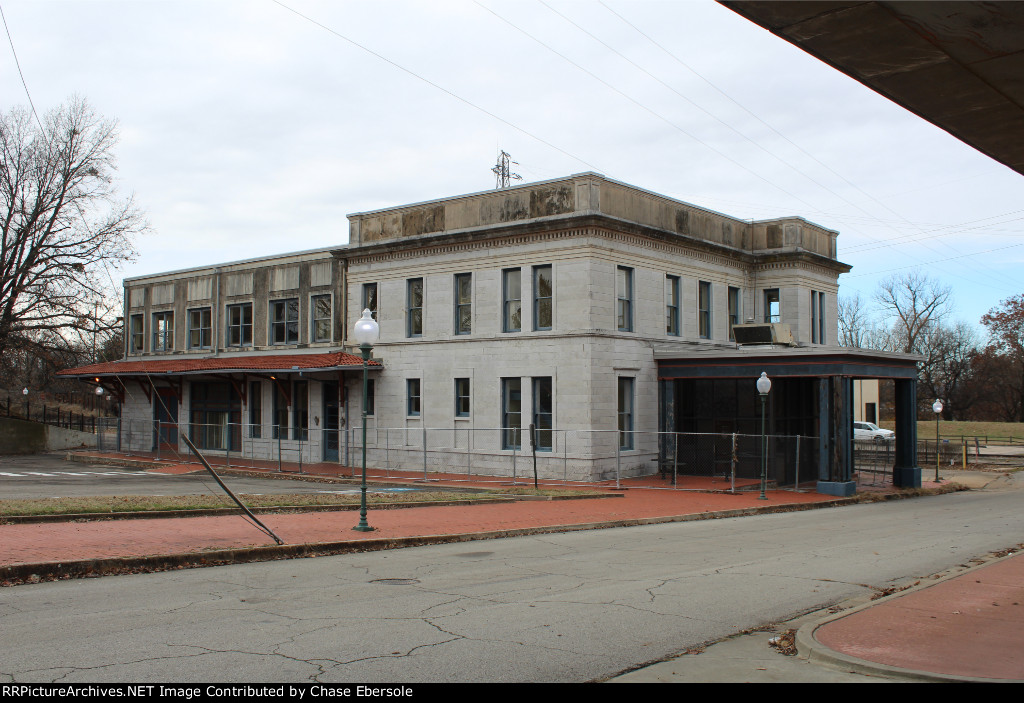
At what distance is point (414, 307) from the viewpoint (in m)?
31.1

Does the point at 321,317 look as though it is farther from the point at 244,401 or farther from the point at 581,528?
the point at 581,528

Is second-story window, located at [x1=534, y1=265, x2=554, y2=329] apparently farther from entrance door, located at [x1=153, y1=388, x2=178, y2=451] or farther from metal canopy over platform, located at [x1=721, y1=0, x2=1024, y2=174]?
metal canopy over platform, located at [x1=721, y1=0, x2=1024, y2=174]

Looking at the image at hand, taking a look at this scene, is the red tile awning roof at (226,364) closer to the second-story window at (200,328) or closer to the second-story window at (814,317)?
the second-story window at (200,328)

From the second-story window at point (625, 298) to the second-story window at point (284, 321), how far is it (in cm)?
1451

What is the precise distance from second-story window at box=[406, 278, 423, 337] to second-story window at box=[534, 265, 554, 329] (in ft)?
16.8

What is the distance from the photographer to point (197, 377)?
37.6 m

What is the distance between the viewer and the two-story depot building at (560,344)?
2661 cm

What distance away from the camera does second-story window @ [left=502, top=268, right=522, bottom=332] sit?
2842cm

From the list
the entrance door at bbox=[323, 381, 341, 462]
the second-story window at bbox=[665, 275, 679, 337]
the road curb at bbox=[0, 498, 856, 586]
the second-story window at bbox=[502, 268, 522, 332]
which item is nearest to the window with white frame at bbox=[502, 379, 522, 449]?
the second-story window at bbox=[502, 268, 522, 332]

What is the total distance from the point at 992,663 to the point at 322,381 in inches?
1136

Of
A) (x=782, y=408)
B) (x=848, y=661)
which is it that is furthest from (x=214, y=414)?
(x=848, y=661)

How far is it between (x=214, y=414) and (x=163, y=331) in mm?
6579

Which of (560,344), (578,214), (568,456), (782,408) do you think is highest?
(578,214)

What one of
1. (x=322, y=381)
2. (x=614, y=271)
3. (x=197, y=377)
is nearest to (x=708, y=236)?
(x=614, y=271)
